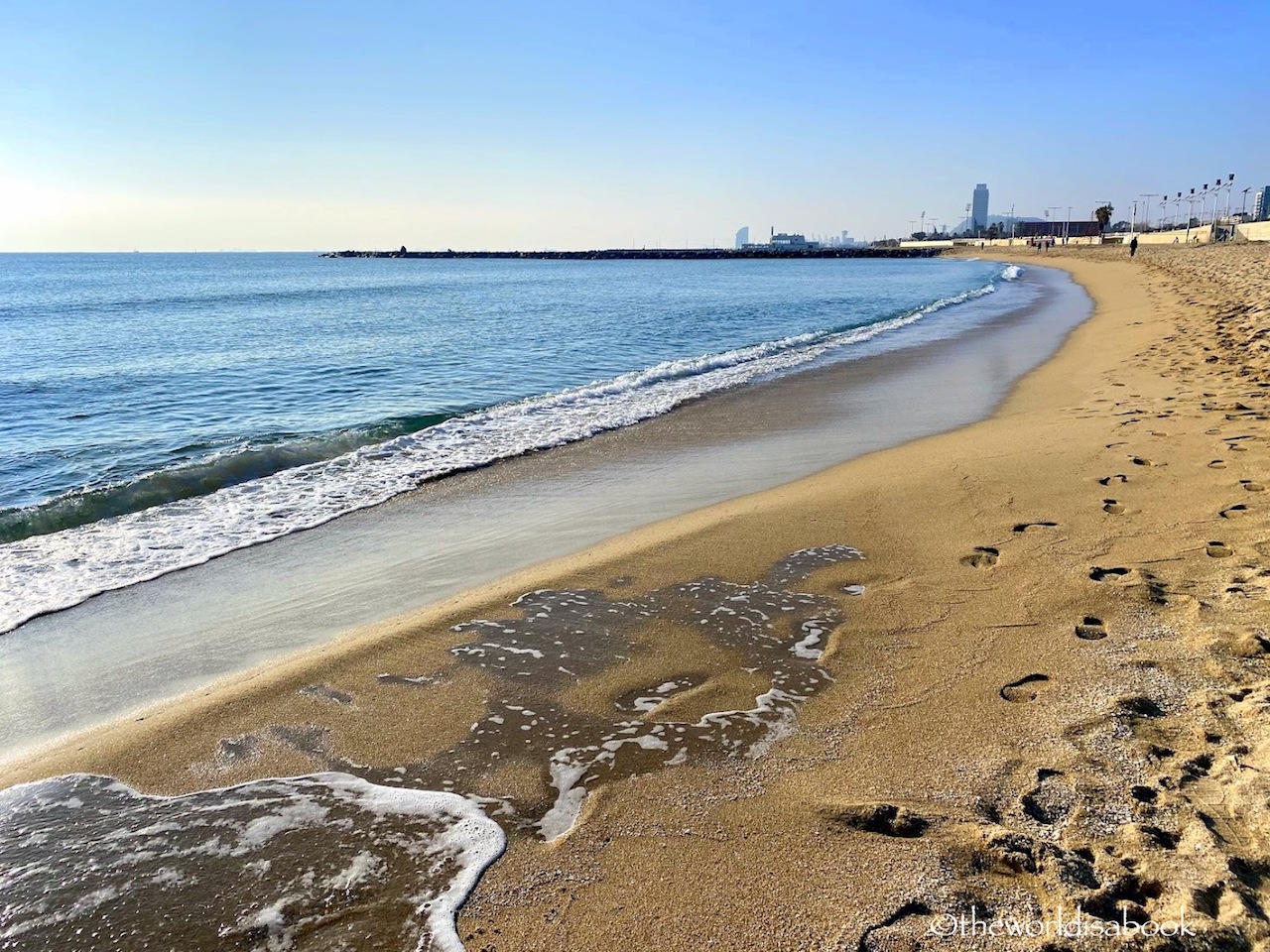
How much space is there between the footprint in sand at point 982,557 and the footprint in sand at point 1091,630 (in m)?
0.95

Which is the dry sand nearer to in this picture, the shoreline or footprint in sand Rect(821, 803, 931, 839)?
footprint in sand Rect(821, 803, 931, 839)

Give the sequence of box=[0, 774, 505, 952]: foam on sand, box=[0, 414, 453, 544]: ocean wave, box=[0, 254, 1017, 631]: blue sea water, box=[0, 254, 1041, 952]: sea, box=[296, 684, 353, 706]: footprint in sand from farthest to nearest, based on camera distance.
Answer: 1. box=[0, 414, 453, 544]: ocean wave
2. box=[0, 254, 1017, 631]: blue sea water
3. box=[296, 684, 353, 706]: footprint in sand
4. box=[0, 254, 1041, 952]: sea
5. box=[0, 774, 505, 952]: foam on sand

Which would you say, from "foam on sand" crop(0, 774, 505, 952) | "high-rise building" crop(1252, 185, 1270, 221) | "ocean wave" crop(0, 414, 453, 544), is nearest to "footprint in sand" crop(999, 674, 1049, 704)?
"foam on sand" crop(0, 774, 505, 952)

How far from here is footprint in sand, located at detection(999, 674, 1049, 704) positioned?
364 centimetres

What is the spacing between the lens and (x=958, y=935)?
238 centimetres

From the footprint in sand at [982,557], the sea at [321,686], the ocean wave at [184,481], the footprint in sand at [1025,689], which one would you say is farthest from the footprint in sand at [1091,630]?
the ocean wave at [184,481]

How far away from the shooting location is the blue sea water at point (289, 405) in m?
7.41

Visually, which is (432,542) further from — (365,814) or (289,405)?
(289,405)

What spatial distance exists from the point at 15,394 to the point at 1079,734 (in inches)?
768

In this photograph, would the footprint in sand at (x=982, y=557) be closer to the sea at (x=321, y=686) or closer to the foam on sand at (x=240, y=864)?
the sea at (x=321, y=686)

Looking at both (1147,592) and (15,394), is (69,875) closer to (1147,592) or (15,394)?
(1147,592)

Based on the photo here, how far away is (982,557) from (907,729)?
7.64ft

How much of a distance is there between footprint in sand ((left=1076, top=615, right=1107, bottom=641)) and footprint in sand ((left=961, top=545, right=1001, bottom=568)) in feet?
3.11

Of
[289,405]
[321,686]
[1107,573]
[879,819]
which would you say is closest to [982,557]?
[1107,573]
